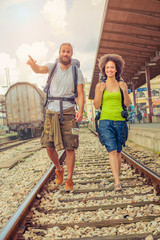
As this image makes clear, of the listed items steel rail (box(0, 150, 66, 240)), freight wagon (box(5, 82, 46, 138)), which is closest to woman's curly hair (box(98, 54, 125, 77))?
steel rail (box(0, 150, 66, 240))

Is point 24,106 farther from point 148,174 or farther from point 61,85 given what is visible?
point 148,174

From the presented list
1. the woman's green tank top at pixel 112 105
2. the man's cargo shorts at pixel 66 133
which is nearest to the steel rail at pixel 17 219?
the man's cargo shorts at pixel 66 133

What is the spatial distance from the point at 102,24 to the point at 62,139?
6768mm

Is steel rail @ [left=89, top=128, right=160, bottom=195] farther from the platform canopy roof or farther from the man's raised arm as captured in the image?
the platform canopy roof

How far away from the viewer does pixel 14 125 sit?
17.9 metres

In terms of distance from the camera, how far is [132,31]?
32.9 ft

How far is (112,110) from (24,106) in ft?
49.2

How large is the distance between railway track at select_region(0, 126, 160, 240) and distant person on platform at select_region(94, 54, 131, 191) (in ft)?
1.26

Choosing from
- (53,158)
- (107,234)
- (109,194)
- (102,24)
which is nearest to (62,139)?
(53,158)

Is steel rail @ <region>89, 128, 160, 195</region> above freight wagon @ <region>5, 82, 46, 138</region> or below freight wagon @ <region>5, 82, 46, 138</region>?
below

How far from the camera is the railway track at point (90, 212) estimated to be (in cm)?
231

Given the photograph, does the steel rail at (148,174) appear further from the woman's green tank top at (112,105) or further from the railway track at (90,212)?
the woman's green tank top at (112,105)

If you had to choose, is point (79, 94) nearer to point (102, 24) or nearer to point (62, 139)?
point (62, 139)

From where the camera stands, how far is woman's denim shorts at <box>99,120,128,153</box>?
3418 mm
